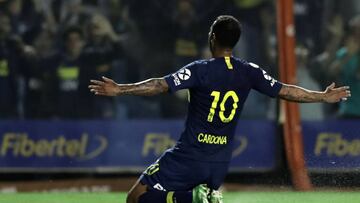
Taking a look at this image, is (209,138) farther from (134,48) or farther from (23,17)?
(23,17)

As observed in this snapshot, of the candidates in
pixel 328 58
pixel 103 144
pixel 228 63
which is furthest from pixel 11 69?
pixel 228 63

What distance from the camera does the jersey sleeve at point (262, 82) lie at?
7672 millimetres

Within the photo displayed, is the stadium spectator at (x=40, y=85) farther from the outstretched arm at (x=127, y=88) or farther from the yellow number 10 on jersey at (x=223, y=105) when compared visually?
the yellow number 10 on jersey at (x=223, y=105)

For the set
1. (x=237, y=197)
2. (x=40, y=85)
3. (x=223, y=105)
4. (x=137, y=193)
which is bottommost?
(x=237, y=197)

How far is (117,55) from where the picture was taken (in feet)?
47.5

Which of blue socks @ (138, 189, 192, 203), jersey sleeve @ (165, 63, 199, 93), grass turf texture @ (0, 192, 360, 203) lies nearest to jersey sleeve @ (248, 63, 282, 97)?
jersey sleeve @ (165, 63, 199, 93)

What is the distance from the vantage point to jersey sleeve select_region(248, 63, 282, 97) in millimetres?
7672

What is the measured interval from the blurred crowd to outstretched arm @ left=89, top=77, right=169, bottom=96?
6.82m

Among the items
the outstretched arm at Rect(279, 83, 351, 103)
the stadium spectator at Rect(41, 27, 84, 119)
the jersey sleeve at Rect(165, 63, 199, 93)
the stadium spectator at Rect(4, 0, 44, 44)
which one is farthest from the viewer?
the stadium spectator at Rect(41, 27, 84, 119)

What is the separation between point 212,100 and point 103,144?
23.5ft

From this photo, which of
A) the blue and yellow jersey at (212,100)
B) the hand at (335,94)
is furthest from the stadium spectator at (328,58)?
the blue and yellow jersey at (212,100)

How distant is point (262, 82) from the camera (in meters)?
7.73

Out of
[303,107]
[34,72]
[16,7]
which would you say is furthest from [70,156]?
[303,107]

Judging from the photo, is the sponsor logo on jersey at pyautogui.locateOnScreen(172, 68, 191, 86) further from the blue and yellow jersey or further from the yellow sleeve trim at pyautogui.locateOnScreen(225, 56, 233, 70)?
the yellow sleeve trim at pyautogui.locateOnScreen(225, 56, 233, 70)
